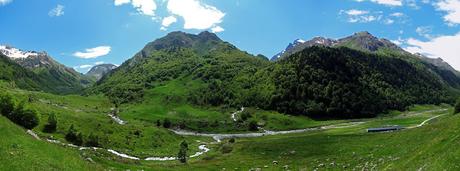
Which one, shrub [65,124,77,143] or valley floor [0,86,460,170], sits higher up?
shrub [65,124,77,143]

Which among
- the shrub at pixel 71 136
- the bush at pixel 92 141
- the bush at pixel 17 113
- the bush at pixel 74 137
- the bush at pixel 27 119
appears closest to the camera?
the bush at pixel 17 113

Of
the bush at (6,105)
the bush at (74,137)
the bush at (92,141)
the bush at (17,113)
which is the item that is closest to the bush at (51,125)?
the bush at (74,137)

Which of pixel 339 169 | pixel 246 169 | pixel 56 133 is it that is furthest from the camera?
pixel 56 133

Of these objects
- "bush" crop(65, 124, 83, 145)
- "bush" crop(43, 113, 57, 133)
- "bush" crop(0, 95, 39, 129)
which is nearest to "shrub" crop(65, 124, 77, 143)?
"bush" crop(65, 124, 83, 145)

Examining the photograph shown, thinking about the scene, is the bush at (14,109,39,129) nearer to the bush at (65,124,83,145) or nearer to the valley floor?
the valley floor

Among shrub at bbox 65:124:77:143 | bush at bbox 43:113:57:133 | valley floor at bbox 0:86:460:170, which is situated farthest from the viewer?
bush at bbox 43:113:57:133

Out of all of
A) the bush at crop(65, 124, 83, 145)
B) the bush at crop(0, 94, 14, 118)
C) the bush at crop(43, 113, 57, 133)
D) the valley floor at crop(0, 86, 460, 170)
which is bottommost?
the valley floor at crop(0, 86, 460, 170)

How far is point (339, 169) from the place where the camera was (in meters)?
84.7

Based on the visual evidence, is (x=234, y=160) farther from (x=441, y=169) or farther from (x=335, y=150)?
(x=441, y=169)

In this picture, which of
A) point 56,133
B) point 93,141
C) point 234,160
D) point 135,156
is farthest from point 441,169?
point 56,133

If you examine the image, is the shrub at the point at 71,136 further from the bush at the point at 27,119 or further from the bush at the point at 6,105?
the bush at the point at 6,105

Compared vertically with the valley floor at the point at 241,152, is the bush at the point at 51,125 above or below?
above

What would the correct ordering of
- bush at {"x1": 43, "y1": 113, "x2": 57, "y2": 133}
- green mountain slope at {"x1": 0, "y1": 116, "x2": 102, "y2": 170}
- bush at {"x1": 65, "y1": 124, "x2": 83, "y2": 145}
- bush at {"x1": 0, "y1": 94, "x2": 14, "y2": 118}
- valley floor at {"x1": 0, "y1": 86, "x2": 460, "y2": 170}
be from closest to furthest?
1. green mountain slope at {"x1": 0, "y1": 116, "x2": 102, "y2": 170}
2. valley floor at {"x1": 0, "y1": 86, "x2": 460, "y2": 170}
3. bush at {"x1": 0, "y1": 94, "x2": 14, "y2": 118}
4. bush at {"x1": 65, "y1": 124, "x2": 83, "y2": 145}
5. bush at {"x1": 43, "y1": 113, "x2": 57, "y2": 133}

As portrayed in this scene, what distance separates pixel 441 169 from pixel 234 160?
7741 centimetres
